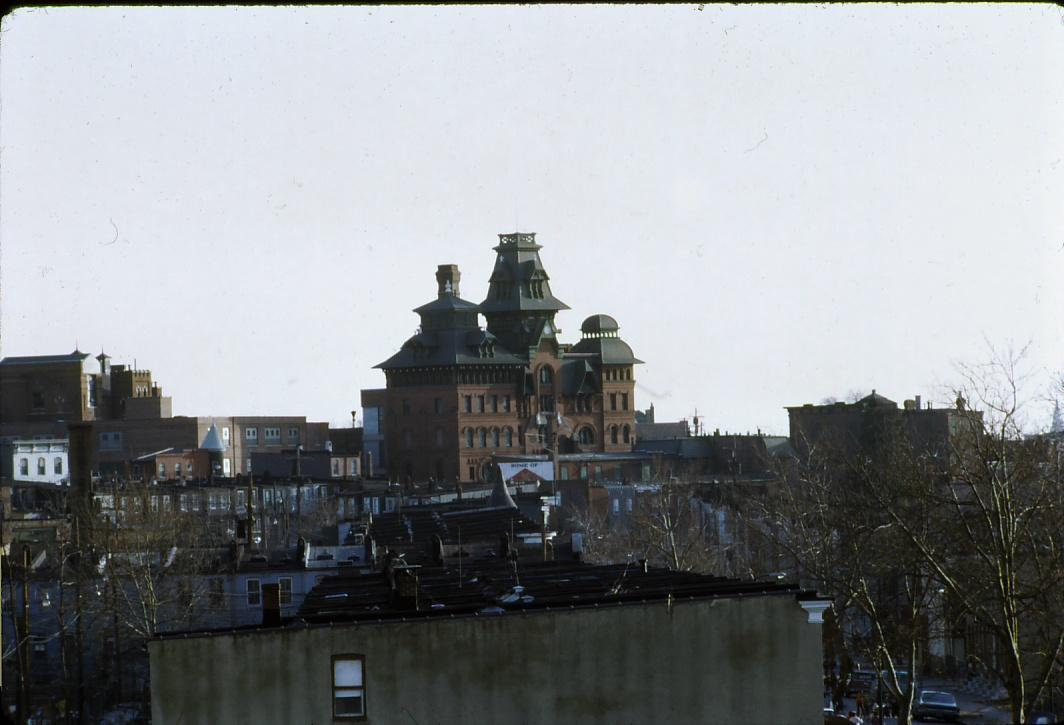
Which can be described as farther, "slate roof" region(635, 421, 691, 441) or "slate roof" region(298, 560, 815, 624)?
"slate roof" region(635, 421, 691, 441)

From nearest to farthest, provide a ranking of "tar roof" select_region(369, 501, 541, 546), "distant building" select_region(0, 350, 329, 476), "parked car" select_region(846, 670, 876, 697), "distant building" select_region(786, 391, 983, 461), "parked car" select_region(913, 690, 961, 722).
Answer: "parked car" select_region(913, 690, 961, 722)
"parked car" select_region(846, 670, 876, 697)
"tar roof" select_region(369, 501, 541, 546)
"distant building" select_region(786, 391, 983, 461)
"distant building" select_region(0, 350, 329, 476)

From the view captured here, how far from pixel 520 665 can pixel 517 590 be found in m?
4.24

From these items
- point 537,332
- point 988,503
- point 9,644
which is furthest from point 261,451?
point 988,503

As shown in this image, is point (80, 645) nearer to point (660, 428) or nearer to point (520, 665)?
point (520, 665)

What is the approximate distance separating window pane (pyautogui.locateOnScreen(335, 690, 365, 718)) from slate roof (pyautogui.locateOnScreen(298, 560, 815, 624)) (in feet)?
2.83

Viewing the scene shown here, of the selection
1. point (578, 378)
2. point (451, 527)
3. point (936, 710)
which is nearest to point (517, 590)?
point (936, 710)

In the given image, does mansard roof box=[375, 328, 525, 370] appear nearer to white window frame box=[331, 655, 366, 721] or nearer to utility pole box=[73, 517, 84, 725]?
utility pole box=[73, 517, 84, 725]

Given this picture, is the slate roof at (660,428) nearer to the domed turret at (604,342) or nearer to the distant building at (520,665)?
the domed turret at (604,342)

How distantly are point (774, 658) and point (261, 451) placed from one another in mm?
113793

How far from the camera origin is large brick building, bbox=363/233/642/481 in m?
122

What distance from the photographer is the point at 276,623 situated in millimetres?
19062

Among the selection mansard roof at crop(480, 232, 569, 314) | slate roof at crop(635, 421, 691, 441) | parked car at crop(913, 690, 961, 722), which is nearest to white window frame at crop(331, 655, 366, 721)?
parked car at crop(913, 690, 961, 722)

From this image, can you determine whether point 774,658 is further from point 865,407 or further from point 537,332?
point 537,332

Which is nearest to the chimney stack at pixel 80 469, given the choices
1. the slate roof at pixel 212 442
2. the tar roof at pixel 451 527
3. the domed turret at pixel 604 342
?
the tar roof at pixel 451 527
